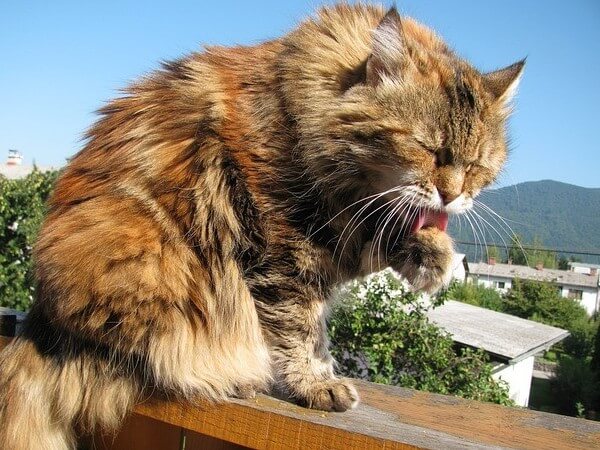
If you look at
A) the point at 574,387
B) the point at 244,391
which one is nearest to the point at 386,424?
the point at 244,391

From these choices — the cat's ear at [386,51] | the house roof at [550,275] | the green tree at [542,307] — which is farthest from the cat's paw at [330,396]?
the house roof at [550,275]

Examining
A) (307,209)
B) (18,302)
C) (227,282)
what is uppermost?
(307,209)

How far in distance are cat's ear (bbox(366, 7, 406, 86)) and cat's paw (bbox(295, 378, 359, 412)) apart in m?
0.85

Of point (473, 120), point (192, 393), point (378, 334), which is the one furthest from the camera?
point (378, 334)

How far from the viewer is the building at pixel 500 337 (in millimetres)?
10176

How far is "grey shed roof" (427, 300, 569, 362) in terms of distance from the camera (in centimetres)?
1010

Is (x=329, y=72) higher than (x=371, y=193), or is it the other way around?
(x=329, y=72)

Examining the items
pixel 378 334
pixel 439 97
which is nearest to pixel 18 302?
pixel 378 334

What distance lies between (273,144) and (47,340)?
79 centimetres

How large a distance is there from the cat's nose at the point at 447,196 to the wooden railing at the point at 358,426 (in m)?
0.54

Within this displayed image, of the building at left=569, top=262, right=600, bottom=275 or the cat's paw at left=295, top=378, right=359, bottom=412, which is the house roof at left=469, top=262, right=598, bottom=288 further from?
the cat's paw at left=295, top=378, right=359, bottom=412

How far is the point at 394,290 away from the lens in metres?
5.66

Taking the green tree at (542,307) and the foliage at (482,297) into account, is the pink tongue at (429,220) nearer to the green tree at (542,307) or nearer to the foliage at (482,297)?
the foliage at (482,297)

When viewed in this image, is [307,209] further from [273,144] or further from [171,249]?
[171,249]
